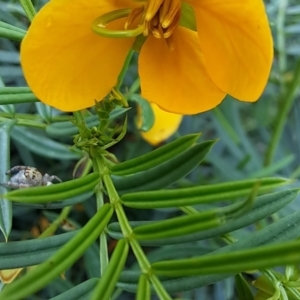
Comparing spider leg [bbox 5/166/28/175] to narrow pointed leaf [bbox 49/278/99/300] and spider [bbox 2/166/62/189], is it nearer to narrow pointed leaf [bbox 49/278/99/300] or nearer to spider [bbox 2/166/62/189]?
spider [bbox 2/166/62/189]

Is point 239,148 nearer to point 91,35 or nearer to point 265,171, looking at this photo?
point 265,171

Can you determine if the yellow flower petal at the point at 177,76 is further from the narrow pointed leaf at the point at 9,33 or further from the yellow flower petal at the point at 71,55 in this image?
the narrow pointed leaf at the point at 9,33

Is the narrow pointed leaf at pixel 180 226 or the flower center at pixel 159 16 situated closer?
the narrow pointed leaf at pixel 180 226

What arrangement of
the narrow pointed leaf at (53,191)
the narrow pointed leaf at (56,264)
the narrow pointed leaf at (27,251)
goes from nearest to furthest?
the narrow pointed leaf at (56,264), the narrow pointed leaf at (53,191), the narrow pointed leaf at (27,251)

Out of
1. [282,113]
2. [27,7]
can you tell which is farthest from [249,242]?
[282,113]

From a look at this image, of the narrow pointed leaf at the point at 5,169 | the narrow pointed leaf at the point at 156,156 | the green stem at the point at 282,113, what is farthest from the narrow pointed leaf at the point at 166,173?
the green stem at the point at 282,113

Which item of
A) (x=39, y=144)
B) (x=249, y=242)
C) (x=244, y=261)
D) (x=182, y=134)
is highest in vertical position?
(x=244, y=261)

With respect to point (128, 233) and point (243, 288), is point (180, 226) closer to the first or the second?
point (128, 233)

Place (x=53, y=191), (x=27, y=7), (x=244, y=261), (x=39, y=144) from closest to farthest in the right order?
(x=244, y=261) < (x=53, y=191) < (x=27, y=7) < (x=39, y=144)
